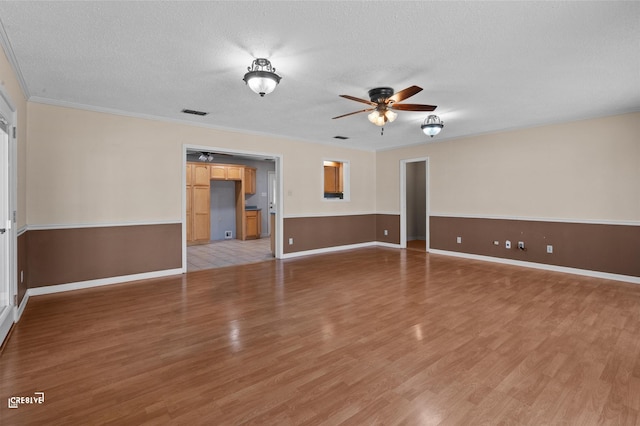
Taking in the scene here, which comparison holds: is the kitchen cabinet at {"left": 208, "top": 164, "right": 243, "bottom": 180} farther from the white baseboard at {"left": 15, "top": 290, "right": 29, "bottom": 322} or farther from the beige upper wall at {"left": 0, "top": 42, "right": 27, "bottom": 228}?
the white baseboard at {"left": 15, "top": 290, "right": 29, "bottom": 322}

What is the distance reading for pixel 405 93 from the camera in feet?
10.7

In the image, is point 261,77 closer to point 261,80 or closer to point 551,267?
point 261,80

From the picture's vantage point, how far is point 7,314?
9.27 feet

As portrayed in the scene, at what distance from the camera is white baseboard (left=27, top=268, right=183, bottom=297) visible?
400cm

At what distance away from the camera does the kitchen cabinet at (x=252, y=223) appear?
30.7ft

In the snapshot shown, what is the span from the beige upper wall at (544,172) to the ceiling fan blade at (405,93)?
11.4ft

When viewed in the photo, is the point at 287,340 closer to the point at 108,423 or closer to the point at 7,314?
the point at 108,423

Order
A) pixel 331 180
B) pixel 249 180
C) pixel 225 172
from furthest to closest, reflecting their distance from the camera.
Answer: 1. pixel 249 180
2. pixel 225 172
3. pixel 331 180

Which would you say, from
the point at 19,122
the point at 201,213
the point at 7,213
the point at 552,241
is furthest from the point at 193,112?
the point at 552,241

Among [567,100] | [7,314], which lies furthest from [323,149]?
[7,314]

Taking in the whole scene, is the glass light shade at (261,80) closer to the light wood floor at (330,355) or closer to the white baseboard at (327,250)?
the light wood floor at (330,355)

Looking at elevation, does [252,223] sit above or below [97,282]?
above

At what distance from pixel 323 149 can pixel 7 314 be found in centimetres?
563

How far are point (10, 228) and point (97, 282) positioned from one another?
163cm
